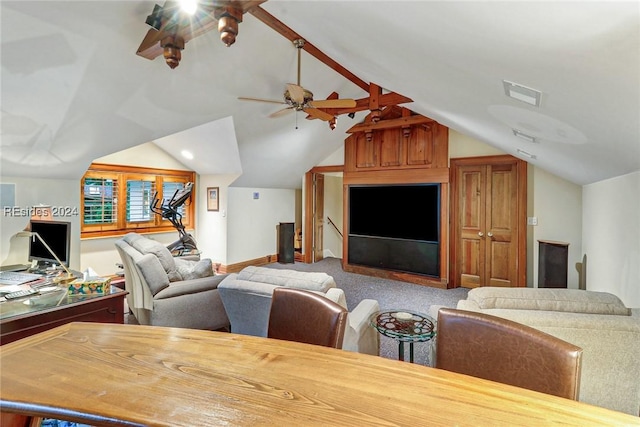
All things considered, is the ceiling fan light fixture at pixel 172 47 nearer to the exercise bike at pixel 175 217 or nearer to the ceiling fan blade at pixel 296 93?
the ceiling fan blade at pixel 296 93

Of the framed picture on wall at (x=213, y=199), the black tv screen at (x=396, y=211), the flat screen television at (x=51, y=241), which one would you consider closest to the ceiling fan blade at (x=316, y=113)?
the black tv screen at (x=396, y=211)

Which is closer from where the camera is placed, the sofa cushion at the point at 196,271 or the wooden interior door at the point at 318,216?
the sofa cushion at the point at 196,271

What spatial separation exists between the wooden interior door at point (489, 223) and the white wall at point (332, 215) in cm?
298

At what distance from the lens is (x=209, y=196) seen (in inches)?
237

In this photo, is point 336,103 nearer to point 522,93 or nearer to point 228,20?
point 228,20

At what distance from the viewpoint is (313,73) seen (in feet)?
13.4

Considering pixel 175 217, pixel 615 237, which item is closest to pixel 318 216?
pixel 175 217

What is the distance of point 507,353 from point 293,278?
4.74 ft

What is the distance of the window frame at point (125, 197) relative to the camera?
15.6 ft

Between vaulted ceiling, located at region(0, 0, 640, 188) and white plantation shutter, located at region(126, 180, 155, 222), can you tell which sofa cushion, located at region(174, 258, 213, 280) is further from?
white plantation shutter, located at region(126, 180, 155, 222)

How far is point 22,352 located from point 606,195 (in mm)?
4286

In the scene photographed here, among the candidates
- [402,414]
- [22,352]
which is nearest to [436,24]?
[402,414]

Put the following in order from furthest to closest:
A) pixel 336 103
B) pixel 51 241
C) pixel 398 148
A: pixel 398 148 < pixel 336 103 < pixel 51 241

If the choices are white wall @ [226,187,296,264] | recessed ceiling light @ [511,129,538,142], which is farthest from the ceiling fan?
white wall @ [226,187,296,264]
